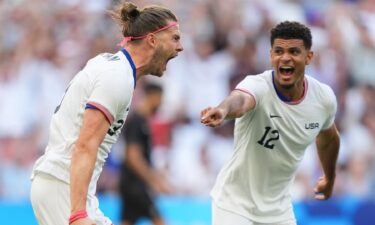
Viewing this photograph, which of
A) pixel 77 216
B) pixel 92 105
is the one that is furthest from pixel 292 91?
pixel 77 216

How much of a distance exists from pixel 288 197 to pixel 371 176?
6172mm

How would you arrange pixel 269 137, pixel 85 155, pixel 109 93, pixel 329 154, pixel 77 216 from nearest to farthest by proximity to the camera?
pixel 77 216, pixel 85 155, pixel 109 93, pixel 269 137, pixel 329 154

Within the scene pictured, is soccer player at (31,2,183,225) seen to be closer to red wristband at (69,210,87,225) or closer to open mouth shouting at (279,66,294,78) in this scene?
red wristband at (69,210,87,225)

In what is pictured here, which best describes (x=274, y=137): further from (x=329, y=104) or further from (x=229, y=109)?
(x=229, y=109)

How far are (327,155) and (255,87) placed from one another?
4.58 feet

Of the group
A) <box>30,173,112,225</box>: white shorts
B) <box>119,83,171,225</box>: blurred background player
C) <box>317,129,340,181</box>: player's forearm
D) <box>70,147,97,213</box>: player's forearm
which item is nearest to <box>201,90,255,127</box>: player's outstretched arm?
<box>70,147,97,213</box>: player's forearm

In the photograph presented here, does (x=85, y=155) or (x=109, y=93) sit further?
(x=109, y=93)

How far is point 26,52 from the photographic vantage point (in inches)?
580

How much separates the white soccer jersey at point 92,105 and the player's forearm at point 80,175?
0.29m

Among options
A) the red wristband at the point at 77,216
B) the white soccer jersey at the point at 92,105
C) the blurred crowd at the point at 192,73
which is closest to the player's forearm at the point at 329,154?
the white soccer jersey at the point at 92,105

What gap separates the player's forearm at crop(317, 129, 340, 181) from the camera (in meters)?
8.73

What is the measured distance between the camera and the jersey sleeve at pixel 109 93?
6.29m

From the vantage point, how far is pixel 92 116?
625 cm

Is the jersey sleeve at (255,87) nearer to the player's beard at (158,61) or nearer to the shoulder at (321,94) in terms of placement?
the shoulder at (321,94)
